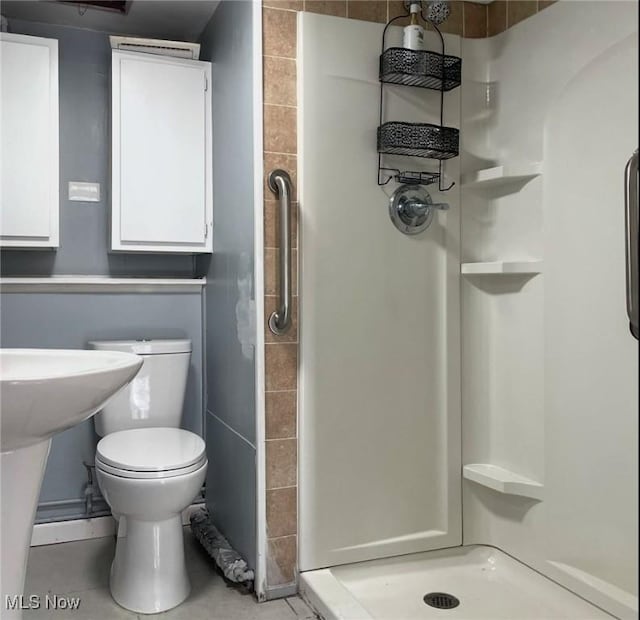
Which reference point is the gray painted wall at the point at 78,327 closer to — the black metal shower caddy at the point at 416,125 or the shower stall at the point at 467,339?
→ the shower stall at the point at 467,339

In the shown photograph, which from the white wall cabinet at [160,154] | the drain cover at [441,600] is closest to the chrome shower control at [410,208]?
the white wall cabinet at [160,154]

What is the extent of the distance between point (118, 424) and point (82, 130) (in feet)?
3.91

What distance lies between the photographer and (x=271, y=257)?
7.04 feet

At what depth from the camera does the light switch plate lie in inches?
107

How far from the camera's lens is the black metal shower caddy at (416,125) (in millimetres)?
2158

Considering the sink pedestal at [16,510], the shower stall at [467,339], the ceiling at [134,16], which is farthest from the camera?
the ceiling at [134,16]

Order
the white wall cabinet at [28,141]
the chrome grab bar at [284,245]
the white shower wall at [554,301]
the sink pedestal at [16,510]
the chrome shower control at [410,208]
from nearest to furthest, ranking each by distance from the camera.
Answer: the sink pedestal at [16,510] < the white shower wall at [554,301] < the chrome grab bar at [284,245] < the chrome shower control at [410,208] < the white wall cabinet at [28,141]

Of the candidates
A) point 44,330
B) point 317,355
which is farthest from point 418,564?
point 44,330

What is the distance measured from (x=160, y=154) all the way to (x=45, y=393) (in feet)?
5.03

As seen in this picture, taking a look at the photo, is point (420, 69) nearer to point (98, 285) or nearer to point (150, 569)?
point (98, 285)

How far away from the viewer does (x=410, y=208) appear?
7.44 feet

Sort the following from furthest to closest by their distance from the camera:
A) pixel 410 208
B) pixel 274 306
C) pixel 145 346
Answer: pixel 145 346 → pixel 410 208 → pixel 274 306

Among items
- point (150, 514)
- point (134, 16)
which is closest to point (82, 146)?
point (134, 16)

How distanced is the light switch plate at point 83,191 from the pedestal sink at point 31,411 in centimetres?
133
